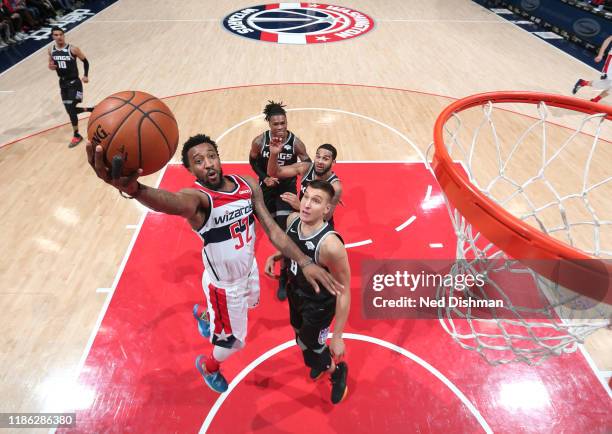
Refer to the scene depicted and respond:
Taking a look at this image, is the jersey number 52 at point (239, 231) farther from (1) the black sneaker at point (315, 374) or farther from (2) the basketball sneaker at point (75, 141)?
(2) the basketball sneaker at point (75, 141)

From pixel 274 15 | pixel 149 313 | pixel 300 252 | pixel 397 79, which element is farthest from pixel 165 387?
pixel 274 15

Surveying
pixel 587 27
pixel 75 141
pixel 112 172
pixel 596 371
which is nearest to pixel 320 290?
pixel 112 172

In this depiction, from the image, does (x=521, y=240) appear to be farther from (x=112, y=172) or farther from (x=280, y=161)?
(x=280, y=161)

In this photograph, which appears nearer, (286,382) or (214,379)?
(214,379)

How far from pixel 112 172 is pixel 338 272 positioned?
1495 mm

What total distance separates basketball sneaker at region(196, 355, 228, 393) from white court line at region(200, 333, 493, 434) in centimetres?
10

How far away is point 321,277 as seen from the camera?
251 cm

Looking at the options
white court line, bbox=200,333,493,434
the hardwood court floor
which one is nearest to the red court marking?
white court line, bbox=200,333,493,434

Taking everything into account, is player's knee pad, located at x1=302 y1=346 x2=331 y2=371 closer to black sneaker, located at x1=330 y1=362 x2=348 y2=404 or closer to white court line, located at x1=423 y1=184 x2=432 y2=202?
black sneaker, located at x1=330 y1=362 x2=348 y2=404

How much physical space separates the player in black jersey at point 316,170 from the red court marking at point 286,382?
1.15 meters

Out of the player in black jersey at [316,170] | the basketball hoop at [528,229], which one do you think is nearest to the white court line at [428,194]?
the basketball hoop at [528,229]

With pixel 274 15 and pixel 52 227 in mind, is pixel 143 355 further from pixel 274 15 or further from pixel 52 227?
pixel 274 15

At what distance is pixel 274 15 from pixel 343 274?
1303 centimetres

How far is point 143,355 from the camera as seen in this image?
11.6 ft
